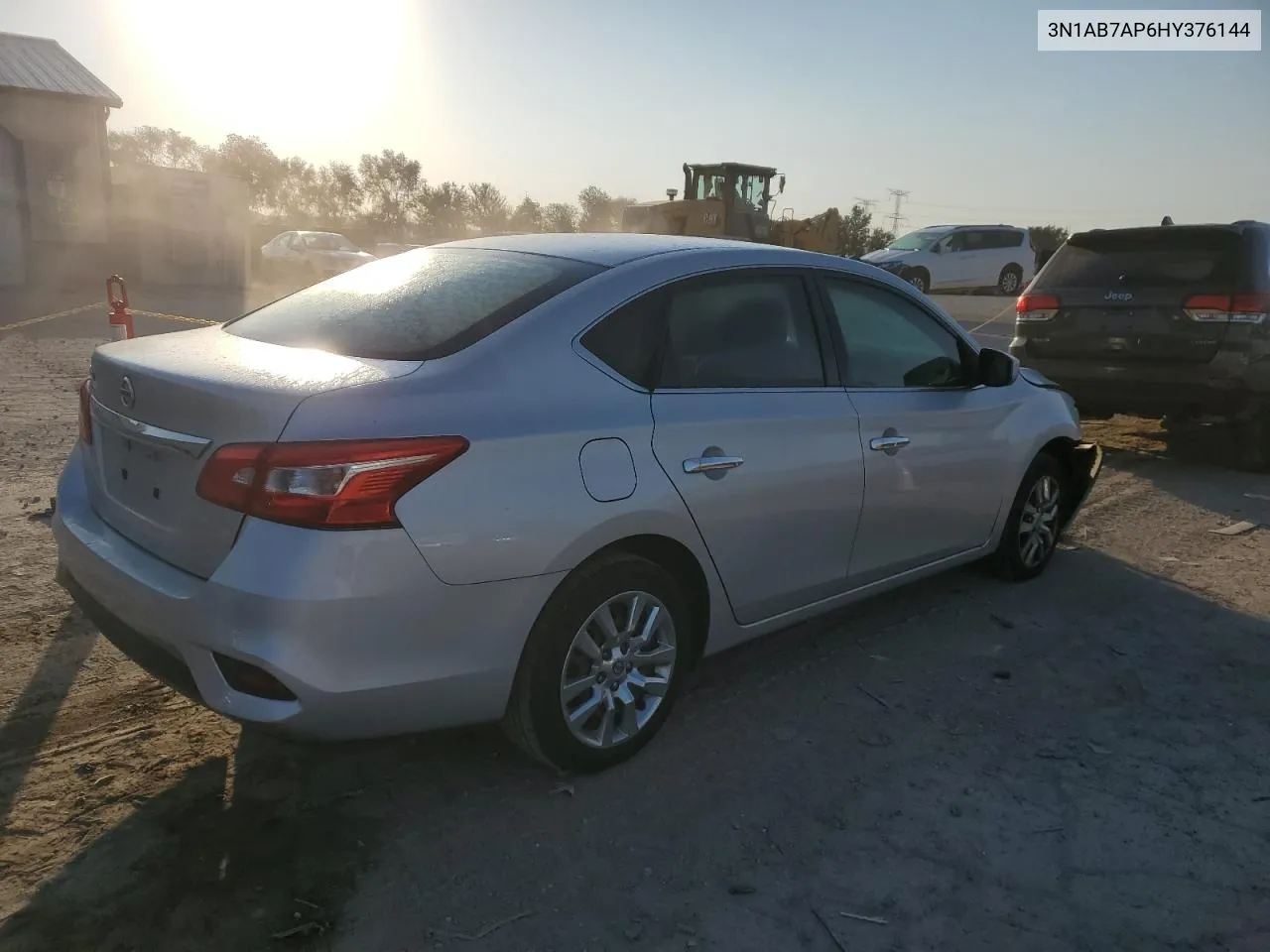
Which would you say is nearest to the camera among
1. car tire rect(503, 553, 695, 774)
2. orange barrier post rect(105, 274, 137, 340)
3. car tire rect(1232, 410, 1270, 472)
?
car tire rect(503, 553, 695, 774)

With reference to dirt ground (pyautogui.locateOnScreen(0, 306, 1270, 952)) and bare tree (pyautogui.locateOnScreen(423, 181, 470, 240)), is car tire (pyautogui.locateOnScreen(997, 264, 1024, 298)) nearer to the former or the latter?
dirt ground (pyautogui.locateOnScreen(0, 306, 1270, 952))

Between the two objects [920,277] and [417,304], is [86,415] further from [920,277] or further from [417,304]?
[920,277]

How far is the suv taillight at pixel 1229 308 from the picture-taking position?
6770mm

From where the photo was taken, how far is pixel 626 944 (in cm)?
241

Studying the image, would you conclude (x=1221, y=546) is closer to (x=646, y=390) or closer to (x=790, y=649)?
(x=790, y=649)

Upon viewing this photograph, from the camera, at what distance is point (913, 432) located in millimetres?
3996

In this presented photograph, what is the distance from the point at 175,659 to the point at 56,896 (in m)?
0.63

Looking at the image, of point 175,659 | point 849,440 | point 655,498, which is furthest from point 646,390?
point 175,659

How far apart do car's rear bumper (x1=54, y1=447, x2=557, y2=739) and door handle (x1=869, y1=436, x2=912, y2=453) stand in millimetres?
1621

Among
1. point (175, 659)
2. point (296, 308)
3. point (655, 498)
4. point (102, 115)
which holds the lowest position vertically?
point (175, 659)

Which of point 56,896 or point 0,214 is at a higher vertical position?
point 0,214

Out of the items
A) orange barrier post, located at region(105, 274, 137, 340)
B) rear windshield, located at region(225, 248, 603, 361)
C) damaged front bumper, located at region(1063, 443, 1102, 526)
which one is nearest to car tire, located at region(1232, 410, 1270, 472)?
damaged front bumper, located at region(1063, 443, 1102, 526)

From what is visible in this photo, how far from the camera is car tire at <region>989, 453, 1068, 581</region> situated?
15.9 ft

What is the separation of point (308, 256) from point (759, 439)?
2579cm
